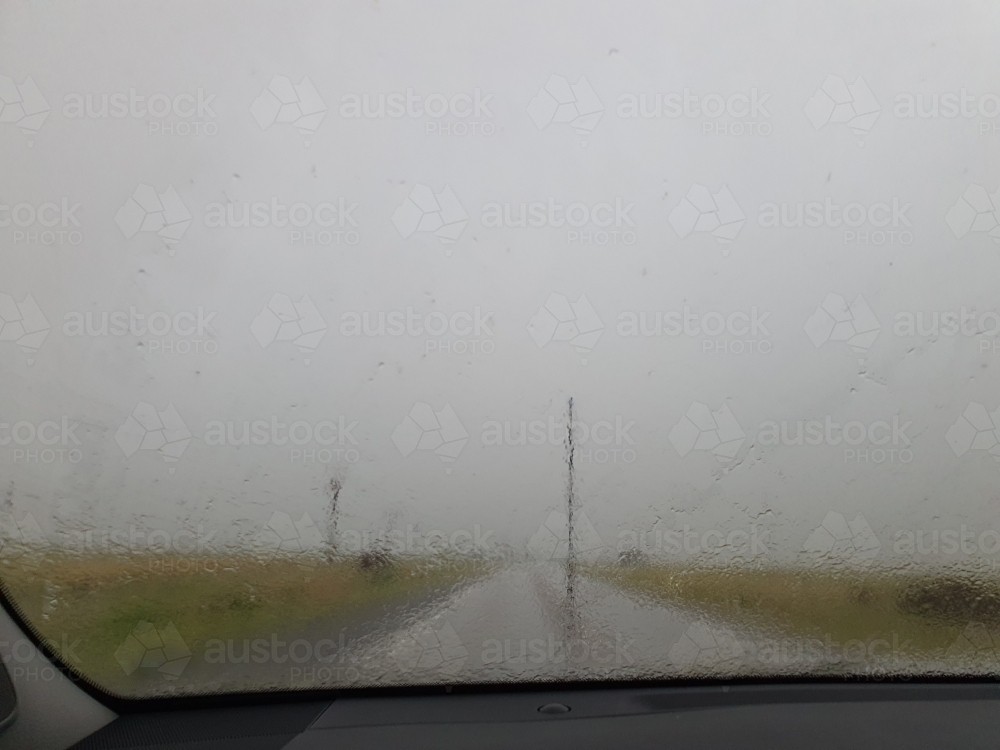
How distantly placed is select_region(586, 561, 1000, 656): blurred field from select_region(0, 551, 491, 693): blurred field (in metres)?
0.56

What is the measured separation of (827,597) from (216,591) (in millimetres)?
1759

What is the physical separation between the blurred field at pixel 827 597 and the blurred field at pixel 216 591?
56 cm

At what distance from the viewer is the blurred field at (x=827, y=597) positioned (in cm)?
184

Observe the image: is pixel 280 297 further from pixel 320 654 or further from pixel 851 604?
pixel 851 604

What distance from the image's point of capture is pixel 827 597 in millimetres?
1890

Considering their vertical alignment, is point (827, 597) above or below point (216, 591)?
below

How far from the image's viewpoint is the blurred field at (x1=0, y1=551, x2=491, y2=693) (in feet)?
5.53

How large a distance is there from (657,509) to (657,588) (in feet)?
0.74

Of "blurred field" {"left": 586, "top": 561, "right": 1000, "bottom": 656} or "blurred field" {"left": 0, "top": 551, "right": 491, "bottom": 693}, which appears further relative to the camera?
"blurred field" {"left": 586, "top": 561, "right": 1000, "bottom": 656}

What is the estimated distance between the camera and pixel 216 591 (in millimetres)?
1794

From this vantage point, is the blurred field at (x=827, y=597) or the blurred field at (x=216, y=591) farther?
the blurred field at (x=827, y=597)

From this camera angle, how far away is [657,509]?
1928 millimetres

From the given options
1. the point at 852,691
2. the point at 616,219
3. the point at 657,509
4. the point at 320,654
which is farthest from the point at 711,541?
the point at 320,654

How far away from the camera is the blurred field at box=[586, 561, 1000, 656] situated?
1.84 m
